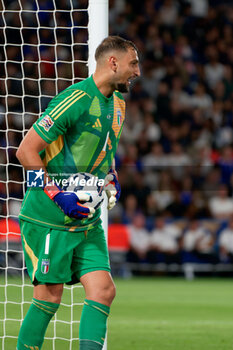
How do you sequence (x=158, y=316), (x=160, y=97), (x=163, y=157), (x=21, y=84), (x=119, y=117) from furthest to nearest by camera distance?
(x=160, y=97)
(x=163, y=157)
(x=21, y=84)
(x=158, y=316)
(x=119, y=117)

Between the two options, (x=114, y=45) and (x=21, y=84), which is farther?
(x=21, y=84)

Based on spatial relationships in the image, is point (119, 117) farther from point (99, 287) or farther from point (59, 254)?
point (99, 287)

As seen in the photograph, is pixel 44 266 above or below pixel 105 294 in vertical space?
above

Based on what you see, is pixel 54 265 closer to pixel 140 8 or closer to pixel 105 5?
pixel 105 5

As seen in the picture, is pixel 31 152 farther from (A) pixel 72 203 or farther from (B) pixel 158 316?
(B) pixel 158 316

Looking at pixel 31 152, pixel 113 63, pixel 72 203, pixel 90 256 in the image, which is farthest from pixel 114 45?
pixel 90 256

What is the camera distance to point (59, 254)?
3975 mm

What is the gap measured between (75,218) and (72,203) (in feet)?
0.34

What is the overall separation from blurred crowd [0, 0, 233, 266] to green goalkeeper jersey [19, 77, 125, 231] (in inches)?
259

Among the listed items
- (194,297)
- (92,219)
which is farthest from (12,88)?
(92,219)

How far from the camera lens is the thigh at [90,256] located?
400 centimetres

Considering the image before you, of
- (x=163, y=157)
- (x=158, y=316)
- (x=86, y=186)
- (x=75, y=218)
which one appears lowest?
(x=158, y=316)

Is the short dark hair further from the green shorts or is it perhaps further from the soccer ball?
the green shorts

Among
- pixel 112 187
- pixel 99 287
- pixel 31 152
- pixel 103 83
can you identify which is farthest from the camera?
pixel 112 187
